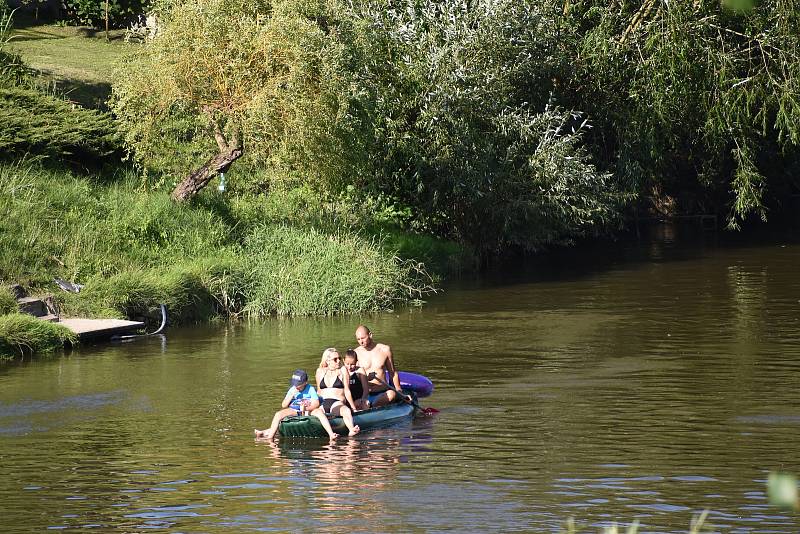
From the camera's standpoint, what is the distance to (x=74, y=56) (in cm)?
3844

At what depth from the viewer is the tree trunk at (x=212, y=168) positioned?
26078 millimetres

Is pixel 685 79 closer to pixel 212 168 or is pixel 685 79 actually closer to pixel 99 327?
pixel 212 168

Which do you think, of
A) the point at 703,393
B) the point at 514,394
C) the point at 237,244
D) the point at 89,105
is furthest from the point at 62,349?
the point at 89,105

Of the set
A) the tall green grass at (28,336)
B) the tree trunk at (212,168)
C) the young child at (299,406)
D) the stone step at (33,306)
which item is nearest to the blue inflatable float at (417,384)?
the young child at (299,406)

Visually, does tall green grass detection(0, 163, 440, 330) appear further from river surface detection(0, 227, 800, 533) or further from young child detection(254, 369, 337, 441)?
young child detection(254, 369, 337, 441)

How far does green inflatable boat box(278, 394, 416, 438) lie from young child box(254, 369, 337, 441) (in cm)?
8

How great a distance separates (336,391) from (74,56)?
27154 millimetres

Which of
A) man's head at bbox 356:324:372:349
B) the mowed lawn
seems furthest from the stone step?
the mowed lawn

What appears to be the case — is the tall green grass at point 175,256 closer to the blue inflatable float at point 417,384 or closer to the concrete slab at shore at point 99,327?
the concrete slab at shore at point 99,327

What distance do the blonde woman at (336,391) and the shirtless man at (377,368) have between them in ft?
2.55

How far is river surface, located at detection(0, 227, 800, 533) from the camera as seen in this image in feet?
35.4

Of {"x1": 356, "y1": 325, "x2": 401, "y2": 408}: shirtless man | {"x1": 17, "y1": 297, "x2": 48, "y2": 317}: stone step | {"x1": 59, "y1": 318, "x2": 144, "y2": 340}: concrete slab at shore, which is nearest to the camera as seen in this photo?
{"x1": 356, "y1": 325, "x2": 401, "y2": 408}: shirtless man

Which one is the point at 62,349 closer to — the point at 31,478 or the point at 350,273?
the point at 350,273

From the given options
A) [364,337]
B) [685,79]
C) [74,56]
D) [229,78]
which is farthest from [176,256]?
[74,56]
